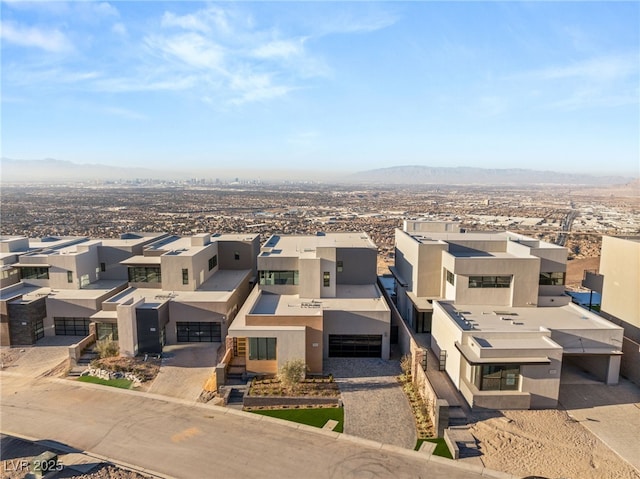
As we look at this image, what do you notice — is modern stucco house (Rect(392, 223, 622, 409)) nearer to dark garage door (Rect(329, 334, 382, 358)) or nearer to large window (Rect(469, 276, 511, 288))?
large window (Rect(469, 276, 511, 288))

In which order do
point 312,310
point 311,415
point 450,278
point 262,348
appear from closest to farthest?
point 311,415 → point 262,348 → point 312,310 → point 450,278

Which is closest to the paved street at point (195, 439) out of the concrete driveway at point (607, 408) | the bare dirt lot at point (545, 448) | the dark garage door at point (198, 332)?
the bare dirt lot at point (545, 448)

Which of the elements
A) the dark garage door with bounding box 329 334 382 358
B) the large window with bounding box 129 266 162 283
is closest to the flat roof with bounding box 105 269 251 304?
the large window with bounding box 129 266 162 283

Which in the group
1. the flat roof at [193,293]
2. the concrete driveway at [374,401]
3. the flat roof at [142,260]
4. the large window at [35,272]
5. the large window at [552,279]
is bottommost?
the concrete driveway at [374,401]

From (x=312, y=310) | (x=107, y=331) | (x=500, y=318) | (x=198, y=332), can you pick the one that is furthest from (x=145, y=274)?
(x=500, y=318)

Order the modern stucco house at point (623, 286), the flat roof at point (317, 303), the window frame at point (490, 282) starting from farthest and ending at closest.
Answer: the window frame at point (490, 282) → the flat roof at point (317, 303) → the modern stucco house at point (623, 286)

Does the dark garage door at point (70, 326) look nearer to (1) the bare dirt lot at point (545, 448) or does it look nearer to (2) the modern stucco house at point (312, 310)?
(2) the modern stucco house at point (312, 310)

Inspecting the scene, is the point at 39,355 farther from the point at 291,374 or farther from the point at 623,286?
the point at 623,286
